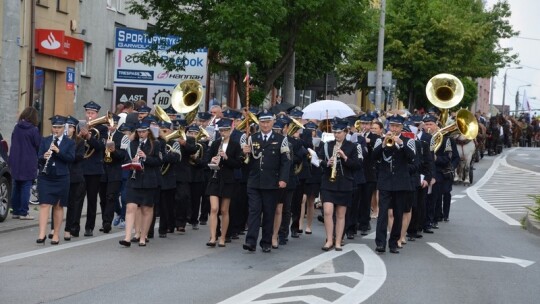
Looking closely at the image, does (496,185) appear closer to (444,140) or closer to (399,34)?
(444,140)

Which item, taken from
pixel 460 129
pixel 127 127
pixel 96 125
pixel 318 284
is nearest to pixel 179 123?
pixel 96 125

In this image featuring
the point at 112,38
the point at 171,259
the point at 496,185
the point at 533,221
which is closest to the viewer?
the point at 171,259

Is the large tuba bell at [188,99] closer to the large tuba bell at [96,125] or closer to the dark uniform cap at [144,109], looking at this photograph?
the dark uniform cap at [144,109]

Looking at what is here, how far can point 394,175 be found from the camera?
52.6 ft

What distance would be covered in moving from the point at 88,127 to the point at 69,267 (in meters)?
3.41

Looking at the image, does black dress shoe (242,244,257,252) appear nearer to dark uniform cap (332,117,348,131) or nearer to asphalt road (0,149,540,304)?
asphalt road (0,149,540,304)

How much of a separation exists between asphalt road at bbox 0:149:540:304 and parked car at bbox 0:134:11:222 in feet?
2.48

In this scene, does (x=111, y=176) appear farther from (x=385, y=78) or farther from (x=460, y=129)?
(x=385, y=78)

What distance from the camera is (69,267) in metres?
13.2

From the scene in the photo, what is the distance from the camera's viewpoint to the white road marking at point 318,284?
1122cm

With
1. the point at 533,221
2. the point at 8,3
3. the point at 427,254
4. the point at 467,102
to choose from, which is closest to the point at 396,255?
the point at 427,254

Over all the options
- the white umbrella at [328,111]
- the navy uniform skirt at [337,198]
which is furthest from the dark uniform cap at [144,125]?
the white umbrella at [328,111]

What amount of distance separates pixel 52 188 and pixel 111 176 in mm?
1636

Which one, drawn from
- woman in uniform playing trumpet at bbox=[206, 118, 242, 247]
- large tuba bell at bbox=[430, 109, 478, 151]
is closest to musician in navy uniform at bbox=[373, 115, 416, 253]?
woman in uniform playing trumpet at bbox=[206, 118, 242, 247]
